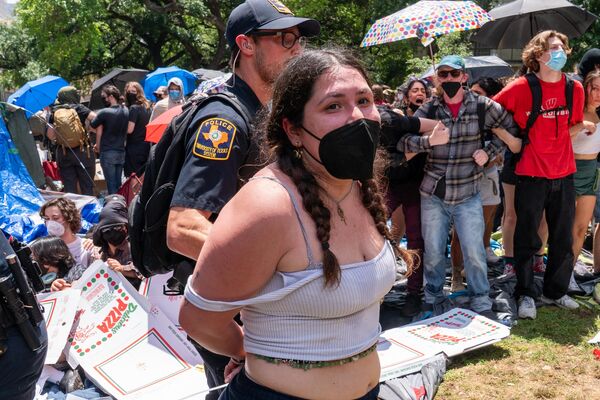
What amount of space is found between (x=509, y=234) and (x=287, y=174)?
428 cm

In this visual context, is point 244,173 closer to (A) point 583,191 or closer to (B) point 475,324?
(B) point 475,324

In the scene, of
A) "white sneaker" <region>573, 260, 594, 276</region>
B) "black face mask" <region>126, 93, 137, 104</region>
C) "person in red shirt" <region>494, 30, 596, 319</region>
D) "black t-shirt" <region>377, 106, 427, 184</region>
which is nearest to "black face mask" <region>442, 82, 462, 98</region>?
"black t-shirt" <region>377, 106, 427, 184</region>

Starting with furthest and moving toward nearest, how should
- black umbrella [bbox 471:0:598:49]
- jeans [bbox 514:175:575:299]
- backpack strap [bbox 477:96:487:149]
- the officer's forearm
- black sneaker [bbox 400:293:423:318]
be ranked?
black umbrella [bbox 471:0:598:49]
black sneaker [bbox 400:293:423:318]
jeans [bbox 514:175:575:299]
backpack strap [bbox 477:96:487:149]
the officer's forearm

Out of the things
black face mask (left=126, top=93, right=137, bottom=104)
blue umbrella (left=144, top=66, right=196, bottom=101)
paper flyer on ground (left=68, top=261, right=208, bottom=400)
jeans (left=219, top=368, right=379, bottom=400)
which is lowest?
paper flyer on ground (left=68, top=261, right=208, bottom=400)

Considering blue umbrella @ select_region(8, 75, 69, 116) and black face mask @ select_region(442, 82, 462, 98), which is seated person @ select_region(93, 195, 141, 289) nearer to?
black face mask @ select_region(442, 82, 462, 98)

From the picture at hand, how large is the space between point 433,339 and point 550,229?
57.8 inches

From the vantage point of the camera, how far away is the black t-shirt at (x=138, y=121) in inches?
332

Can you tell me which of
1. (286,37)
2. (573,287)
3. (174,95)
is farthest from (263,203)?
(174,95)

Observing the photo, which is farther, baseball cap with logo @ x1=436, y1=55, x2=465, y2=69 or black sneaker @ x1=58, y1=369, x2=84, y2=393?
baseball cap with logo @ x1=436, y1=55, x2=465, y2=69

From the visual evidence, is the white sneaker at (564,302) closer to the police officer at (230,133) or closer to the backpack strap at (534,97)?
the backpack strap at (534,97)

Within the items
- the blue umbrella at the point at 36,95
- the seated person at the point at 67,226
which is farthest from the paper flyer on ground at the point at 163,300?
the blue umbrella at the point at 36,95

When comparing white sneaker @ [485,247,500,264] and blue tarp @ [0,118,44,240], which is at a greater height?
blue tarp @ [0,118,44,240]

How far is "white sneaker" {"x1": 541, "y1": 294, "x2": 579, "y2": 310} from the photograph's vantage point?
500 cm

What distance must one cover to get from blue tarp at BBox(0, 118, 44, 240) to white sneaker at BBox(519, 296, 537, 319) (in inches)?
181
